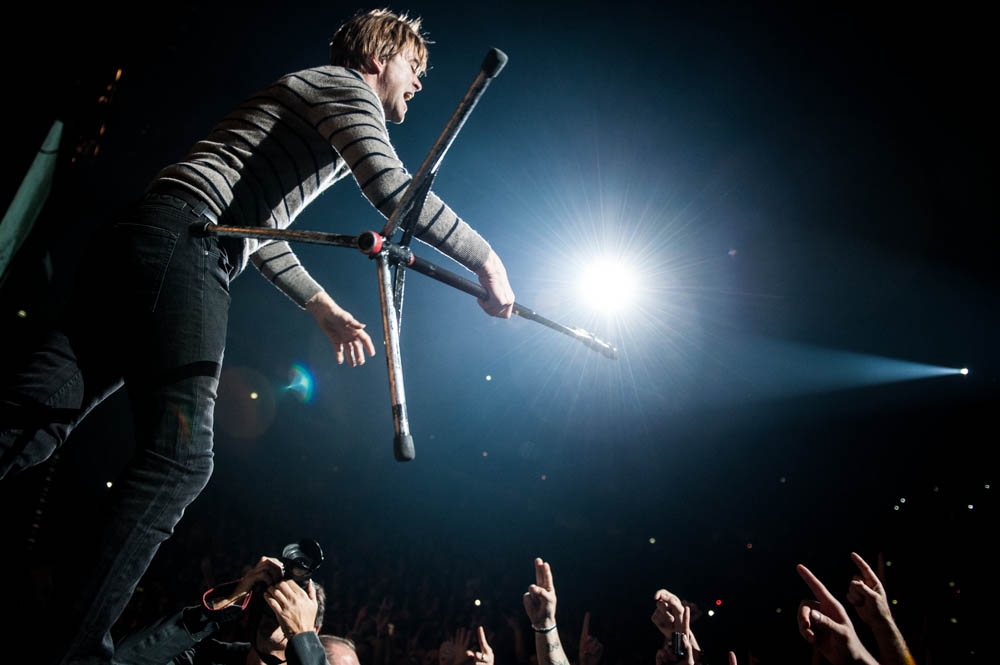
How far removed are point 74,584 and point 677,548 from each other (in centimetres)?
606

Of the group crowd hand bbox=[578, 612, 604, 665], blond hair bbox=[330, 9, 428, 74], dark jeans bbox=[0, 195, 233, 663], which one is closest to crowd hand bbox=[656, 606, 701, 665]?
crowd hand bbox=[578, 612, 604, 665]

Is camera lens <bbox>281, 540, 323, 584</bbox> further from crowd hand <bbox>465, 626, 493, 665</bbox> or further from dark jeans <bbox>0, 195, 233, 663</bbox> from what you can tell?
crowd hand <bbox>465, 626, 493, 665</bbox>

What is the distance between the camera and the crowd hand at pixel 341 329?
1492mm

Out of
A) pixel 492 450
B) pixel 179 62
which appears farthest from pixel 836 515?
pixel 179 62

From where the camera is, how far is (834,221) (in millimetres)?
4582

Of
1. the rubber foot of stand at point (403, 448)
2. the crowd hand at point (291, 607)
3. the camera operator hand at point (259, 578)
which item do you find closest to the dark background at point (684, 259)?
the camera operator hand at point (259, 578)

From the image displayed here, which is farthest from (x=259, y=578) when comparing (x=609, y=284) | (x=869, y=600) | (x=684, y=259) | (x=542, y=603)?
(x=609, y=284)

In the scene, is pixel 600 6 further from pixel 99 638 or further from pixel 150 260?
pixel 99 638

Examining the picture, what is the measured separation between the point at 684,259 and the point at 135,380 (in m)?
5.31

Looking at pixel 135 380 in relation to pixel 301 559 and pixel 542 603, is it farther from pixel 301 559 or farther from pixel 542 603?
pixel 542 603

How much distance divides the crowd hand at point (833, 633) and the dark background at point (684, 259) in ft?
11.0

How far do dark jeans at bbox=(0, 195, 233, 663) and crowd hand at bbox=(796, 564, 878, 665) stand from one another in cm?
160

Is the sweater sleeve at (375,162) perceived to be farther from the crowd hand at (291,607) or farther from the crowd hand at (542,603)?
the crowd hand at (542,603)

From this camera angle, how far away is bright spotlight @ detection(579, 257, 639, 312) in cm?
596
